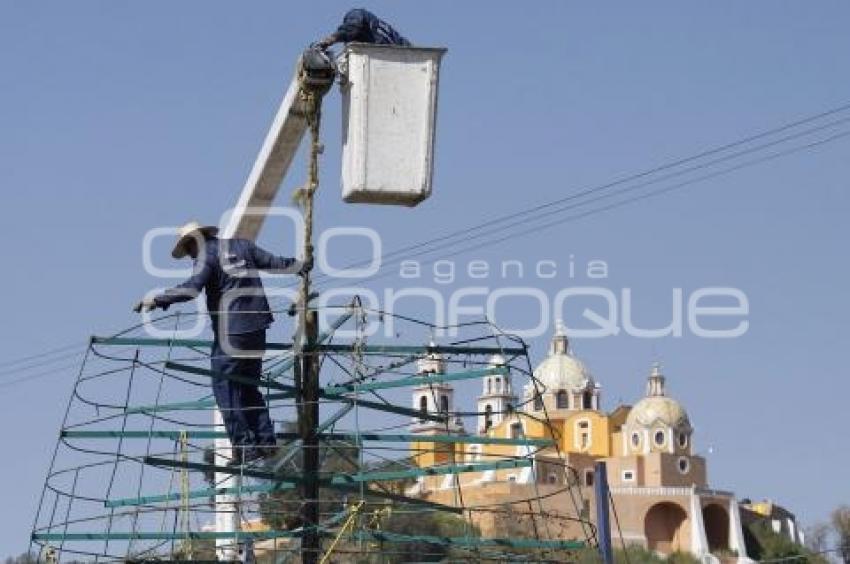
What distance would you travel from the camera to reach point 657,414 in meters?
94.7

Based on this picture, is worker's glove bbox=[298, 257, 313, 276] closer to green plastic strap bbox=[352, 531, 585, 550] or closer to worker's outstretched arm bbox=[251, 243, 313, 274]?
worker's outstretched arm bbox=[251, 243, 313, 274]

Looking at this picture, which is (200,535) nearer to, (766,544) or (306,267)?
(306,267)

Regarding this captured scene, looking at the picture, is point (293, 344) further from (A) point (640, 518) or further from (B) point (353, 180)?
(A) point (640, 518)

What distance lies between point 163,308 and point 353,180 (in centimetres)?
126

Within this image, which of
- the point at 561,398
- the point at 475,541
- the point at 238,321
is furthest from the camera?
the point at 561,398

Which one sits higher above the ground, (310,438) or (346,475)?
(310,438)

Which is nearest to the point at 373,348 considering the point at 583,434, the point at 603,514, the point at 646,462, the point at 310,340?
the point at 310,340

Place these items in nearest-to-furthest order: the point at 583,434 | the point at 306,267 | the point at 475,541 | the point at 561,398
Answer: the point at 475,541, the point at 306,267, the point at 583,434, the point at 561,398

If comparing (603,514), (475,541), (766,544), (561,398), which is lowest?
(475,541)

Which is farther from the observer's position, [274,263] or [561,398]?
[561,398]

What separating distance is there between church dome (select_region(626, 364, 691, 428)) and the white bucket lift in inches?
3400

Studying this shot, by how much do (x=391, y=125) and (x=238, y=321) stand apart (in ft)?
4.56

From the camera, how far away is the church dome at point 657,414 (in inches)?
3720

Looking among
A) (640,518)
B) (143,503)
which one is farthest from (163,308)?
(640,518)
